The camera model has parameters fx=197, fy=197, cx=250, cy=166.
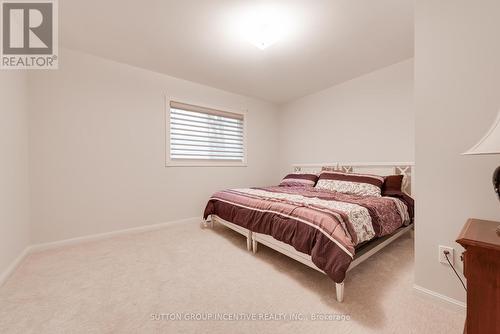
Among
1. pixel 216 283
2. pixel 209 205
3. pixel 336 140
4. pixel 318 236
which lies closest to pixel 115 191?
pixel 209 205

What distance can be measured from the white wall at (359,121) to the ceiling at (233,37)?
248mm

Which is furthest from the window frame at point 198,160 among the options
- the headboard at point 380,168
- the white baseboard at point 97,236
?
the headboard at point 380,168

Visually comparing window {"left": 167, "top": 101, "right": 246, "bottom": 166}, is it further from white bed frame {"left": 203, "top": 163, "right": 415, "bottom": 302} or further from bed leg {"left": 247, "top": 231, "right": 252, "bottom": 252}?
bed leg {"left": 247, "top": 231, "right": 252, "bottom": 252}

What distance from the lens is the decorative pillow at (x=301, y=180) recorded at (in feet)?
10.9

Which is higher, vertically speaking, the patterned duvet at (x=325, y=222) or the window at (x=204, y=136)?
the window at (x=204, y=136)

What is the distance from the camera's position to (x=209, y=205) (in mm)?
2891

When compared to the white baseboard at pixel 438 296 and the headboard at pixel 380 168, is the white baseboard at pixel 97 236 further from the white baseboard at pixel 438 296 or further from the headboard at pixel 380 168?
the white baseboard at pixel 438 296

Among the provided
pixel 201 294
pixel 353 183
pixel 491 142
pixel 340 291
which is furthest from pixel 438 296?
pixel 201 294

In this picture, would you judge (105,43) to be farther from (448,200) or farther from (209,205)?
(448,200)

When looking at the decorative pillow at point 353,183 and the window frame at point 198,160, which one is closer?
the decorative pillow at point 353,183

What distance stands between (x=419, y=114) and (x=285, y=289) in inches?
Result: 63.8

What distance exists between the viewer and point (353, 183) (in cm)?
Result: 273

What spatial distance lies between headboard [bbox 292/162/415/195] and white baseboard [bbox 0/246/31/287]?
4041mm

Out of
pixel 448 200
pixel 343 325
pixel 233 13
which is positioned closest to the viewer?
pixel 343 325
